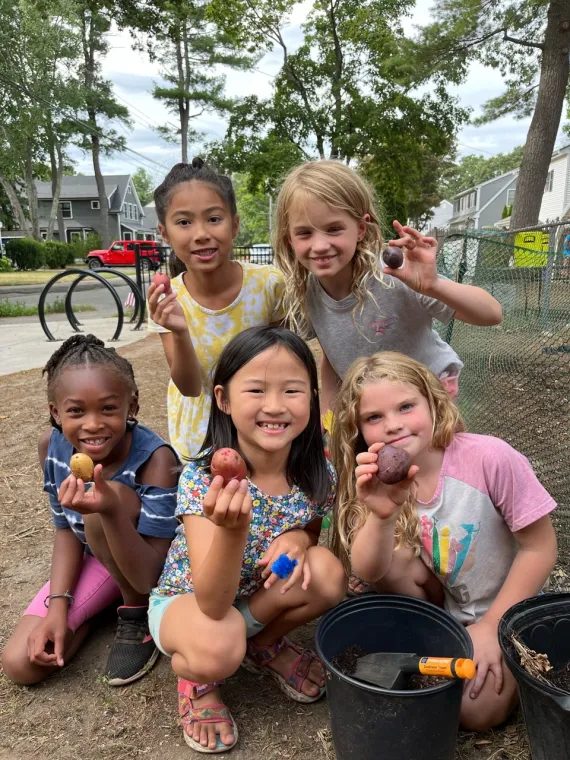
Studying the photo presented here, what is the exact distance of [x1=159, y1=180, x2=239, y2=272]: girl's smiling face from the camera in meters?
2.47

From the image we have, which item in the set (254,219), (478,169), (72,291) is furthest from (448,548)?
(478,169)

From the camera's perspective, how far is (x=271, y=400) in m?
1.84

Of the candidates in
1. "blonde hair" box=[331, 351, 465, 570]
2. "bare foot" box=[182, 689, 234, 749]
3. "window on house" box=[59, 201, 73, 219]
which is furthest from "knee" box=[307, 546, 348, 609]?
"window on house" box=[59, 201, 73, 219]

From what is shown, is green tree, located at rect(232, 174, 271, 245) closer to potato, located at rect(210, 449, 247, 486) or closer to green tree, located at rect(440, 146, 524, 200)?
green tree, located at rect(440, 146, 524, 200)

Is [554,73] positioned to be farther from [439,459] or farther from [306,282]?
[439,459]

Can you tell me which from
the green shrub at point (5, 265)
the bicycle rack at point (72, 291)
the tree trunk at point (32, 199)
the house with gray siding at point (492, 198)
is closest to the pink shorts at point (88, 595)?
the bicycle rack at point (72, 291)

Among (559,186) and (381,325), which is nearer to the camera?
(381,325)

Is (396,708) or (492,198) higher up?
(492,198)

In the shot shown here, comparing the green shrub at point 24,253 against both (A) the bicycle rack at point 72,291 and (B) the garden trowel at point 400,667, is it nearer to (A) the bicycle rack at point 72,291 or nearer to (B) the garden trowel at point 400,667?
(A) the bicycle rack at point 72,291

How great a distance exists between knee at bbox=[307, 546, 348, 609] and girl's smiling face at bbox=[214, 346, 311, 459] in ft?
1.21

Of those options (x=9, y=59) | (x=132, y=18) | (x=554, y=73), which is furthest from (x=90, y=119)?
(x=554, y=73)

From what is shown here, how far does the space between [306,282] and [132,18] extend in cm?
2352

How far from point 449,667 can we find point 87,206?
63.8 metres

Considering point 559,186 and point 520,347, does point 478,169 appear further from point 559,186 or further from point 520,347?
point 520,347
